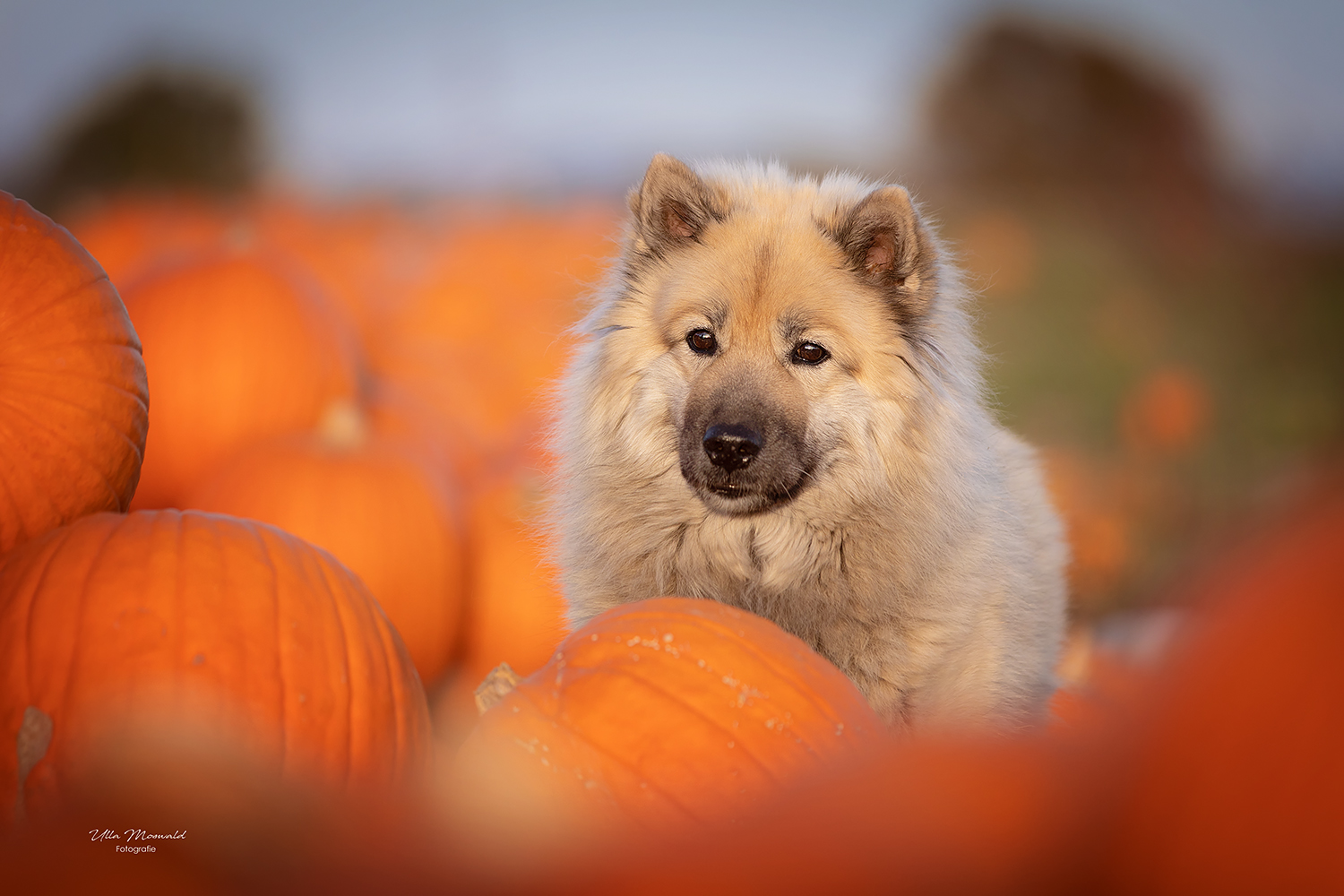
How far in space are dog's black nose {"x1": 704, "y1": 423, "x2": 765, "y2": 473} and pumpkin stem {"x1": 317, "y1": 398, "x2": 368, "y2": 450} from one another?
149 centimetres

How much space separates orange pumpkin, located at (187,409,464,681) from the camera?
3154mm

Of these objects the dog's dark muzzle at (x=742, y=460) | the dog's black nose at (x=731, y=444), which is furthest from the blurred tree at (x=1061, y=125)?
the dog's black nose at (x=731, y=444)

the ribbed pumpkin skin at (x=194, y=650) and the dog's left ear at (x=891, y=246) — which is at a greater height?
the dog's left ear at (x=891, y=246)

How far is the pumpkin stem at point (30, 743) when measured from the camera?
1521 millimetres

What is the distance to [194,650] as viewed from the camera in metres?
1.68

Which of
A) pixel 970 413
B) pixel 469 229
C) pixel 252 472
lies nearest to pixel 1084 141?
pixel 469 229

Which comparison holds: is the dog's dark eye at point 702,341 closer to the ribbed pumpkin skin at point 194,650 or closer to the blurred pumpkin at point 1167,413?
the ribbed pumpkin skin at point 194,650

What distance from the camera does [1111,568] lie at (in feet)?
16.4

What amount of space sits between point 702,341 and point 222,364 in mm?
1845

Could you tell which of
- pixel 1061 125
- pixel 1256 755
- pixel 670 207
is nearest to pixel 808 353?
pixel 670 207

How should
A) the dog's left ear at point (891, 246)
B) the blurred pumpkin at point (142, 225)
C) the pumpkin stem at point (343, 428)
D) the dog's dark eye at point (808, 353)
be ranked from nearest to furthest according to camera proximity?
the dog's left ear at point (891, 246) → the dog's dark eye at point (808, 353) → the pumpkin stem at point (343, 428) → the blurred pumpkin at point (142, 225)

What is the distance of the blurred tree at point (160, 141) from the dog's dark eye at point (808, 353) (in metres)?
8.62

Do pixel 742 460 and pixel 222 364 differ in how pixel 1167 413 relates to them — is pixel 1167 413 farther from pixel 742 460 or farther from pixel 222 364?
pixel 222 364

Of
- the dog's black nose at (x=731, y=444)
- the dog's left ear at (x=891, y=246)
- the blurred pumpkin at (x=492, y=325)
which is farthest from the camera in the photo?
the blurred pumpkin at (x=492, y=325)
